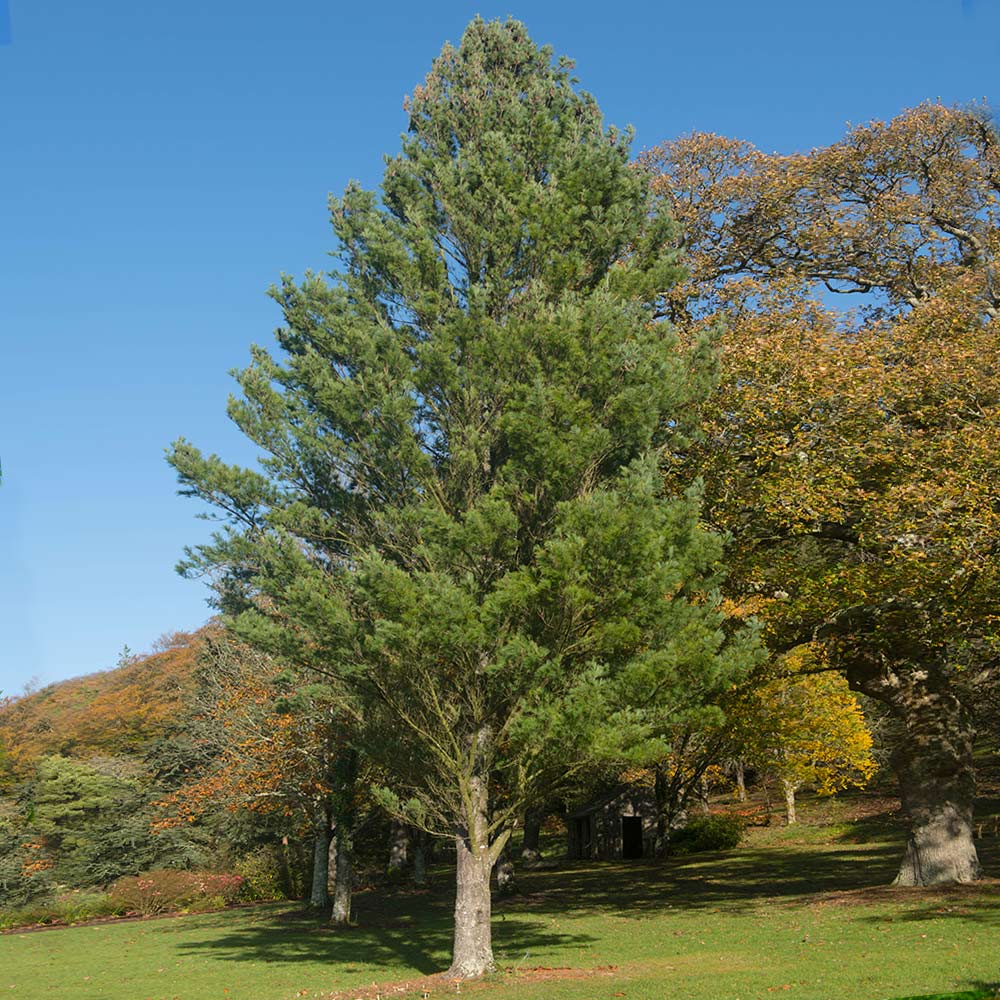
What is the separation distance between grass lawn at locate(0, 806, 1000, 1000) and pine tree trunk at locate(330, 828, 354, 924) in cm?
58

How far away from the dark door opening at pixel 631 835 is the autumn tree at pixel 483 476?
23.6 m

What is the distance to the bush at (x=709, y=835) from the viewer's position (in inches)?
1455

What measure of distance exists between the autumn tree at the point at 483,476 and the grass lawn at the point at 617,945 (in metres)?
2.75

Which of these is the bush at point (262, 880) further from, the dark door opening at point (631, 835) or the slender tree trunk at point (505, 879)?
the dark door opening at point (631, 835)

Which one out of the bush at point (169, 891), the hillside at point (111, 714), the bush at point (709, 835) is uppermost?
the hillside at point (111, 714)

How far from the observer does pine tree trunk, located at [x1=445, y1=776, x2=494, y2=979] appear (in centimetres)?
1413

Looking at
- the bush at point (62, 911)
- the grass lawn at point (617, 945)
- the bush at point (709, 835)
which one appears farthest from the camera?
the bush at point (709, 835)

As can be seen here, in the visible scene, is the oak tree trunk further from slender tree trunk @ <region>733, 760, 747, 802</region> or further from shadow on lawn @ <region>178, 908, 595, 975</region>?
slender tree trunk @ <region>733, 760, 747, 802</region>

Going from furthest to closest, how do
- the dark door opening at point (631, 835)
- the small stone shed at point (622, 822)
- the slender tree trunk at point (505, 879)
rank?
the dark door opening at point (631, 835), the small stone shed at point (622, 822), the slender tree trunk at point (505, 879)

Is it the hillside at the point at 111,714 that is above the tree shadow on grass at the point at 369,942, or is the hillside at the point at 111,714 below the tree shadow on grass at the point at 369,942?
above

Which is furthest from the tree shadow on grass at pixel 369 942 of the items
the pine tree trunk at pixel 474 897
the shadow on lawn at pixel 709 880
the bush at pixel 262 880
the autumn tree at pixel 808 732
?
the autumn tree at pixel 808 732

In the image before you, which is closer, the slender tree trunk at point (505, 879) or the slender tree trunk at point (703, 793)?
the slender tree trunk at point (505, 879)

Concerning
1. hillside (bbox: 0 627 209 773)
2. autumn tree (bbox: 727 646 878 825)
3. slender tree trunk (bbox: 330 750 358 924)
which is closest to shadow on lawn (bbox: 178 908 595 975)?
slender tree trunk (bbox: 330 750 358 924)

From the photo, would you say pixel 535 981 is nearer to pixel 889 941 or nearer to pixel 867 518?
pixel 889 941
